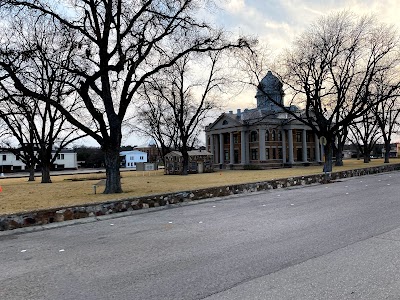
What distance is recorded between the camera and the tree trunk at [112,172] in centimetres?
1633

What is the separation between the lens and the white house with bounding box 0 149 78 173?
273ft

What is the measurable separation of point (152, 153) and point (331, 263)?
128 meters

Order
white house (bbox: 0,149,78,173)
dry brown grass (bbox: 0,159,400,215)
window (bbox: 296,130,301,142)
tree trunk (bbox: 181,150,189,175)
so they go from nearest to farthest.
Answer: dry brown grass (bbox: 0,159,400,215)
tree trunk (bbox: 181,150,189,175)
window (bbox: 296,130,301,142)
white house (bbox: 0,149,78,173)

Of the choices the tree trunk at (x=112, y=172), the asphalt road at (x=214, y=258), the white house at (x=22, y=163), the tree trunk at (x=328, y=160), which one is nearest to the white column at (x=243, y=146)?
the tree trunk at (x=328, y=160)

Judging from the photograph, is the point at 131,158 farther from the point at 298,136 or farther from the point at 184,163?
the point at 184,163

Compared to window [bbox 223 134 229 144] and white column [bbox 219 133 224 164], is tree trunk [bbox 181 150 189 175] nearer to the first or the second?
white column [bbox 219 133 224 164]

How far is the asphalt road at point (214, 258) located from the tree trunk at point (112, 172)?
20.2ft

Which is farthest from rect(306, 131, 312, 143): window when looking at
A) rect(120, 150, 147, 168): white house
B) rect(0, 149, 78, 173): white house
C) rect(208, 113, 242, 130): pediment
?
rect(120, 150, 147, 168): white house

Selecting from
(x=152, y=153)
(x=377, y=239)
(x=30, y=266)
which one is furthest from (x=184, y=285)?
(x=152, y=153)

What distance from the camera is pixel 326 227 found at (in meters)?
8.19

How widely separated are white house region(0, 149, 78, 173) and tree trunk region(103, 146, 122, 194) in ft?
248

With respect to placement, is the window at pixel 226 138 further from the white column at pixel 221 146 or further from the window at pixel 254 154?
the window at pixel 254 154

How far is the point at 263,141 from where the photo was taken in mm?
57031

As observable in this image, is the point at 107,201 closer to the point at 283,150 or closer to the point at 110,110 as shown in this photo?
the point at 110,110
